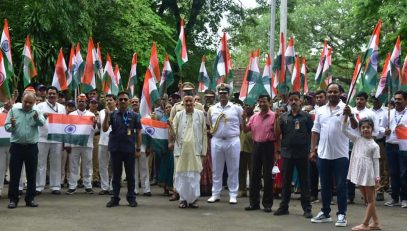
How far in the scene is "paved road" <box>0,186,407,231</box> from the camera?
9195 mm

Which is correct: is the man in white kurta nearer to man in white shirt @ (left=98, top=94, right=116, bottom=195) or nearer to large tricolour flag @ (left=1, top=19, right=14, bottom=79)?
man in white shirt @ (left=98, top=94, right=116, bottom=195)

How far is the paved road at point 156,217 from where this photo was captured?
9195 millimetres

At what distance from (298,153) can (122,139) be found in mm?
3013

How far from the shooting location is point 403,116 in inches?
456

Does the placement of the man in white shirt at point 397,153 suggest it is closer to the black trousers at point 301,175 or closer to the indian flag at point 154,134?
the black trousers at point 301,175

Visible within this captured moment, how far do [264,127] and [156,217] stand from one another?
232 cm

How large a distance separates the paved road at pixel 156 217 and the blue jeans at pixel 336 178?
1.02 ft

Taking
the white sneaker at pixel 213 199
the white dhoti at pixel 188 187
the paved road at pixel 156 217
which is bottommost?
the paved road at pixel 156 217

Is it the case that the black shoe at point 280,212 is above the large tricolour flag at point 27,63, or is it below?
below

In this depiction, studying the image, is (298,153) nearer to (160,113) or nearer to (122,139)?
(122,139)

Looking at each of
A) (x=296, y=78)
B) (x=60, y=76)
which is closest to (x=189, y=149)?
(x=60, y=76)

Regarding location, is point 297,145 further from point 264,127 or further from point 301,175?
point 264,127

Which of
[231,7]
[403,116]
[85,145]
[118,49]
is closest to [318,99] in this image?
[403,116]

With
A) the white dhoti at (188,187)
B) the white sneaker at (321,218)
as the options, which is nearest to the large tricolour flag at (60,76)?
the white dhoti at (188,187)
